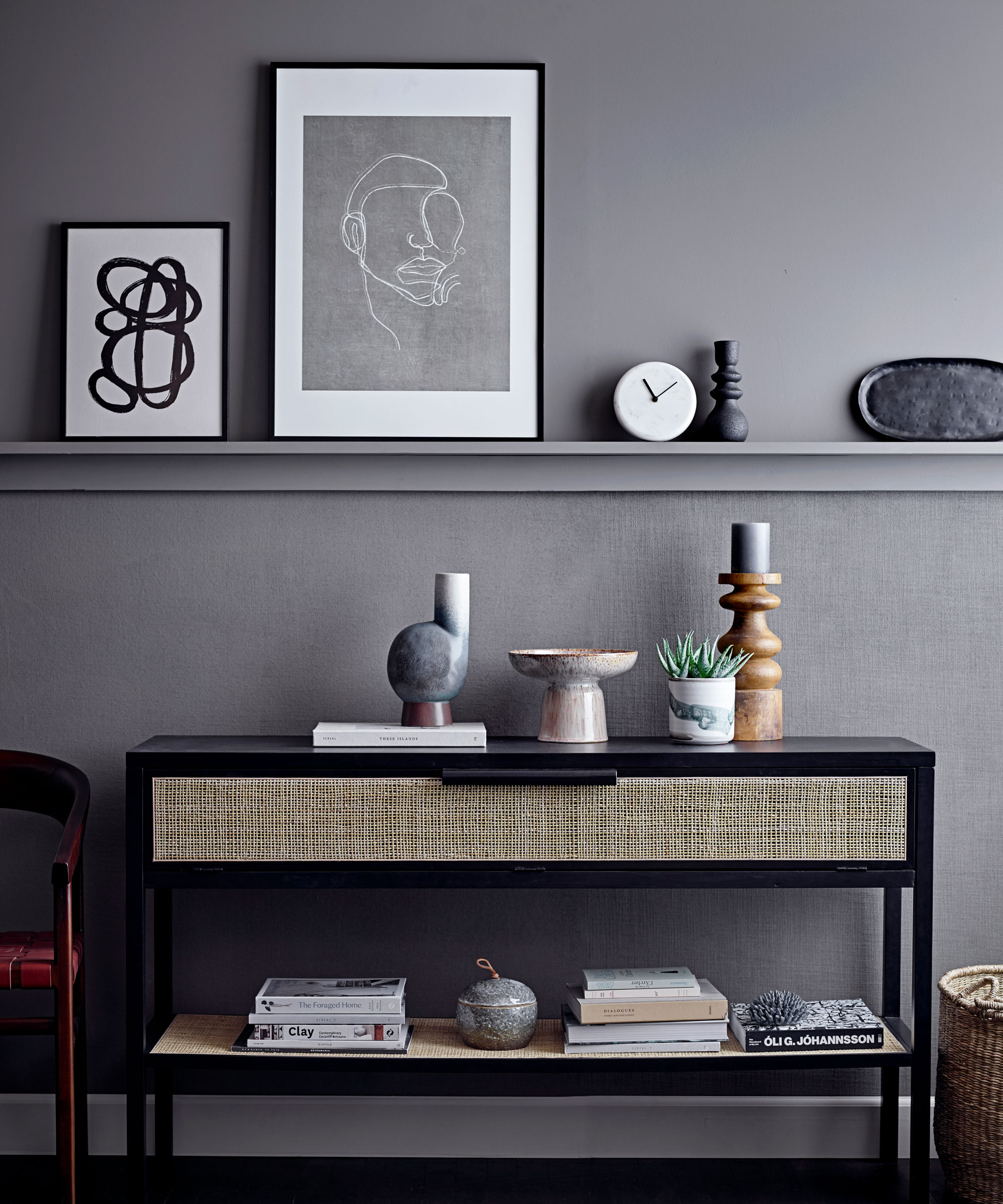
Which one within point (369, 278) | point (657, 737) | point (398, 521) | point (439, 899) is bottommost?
point (439, 899)

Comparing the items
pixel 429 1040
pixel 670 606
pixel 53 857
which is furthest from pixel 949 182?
pixel 53 857

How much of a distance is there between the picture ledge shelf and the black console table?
663 mm

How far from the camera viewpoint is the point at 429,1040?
85.6 inches

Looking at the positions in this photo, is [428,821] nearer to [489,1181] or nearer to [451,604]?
[451,604]

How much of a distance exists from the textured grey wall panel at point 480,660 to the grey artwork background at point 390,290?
29 cm

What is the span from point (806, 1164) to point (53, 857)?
1.83 m

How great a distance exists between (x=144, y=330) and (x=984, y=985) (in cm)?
234

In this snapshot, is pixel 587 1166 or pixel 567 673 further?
pixel 587 1166

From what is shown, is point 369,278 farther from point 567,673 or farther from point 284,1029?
point 284,1029

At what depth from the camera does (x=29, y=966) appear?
6.46 feet

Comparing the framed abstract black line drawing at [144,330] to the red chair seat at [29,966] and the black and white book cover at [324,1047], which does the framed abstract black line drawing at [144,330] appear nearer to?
the red chair seat at [29,966]

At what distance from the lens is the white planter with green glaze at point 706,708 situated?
6.98 feet

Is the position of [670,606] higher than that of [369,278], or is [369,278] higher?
[369,278]

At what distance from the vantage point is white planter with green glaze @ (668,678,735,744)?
213 cm
